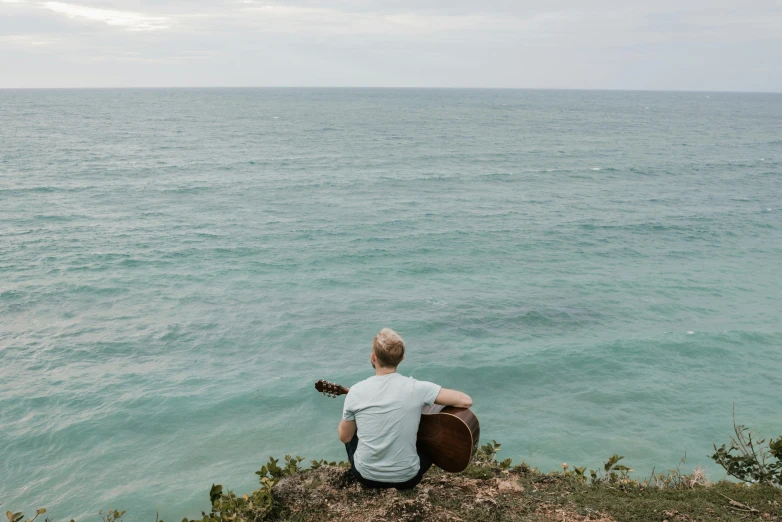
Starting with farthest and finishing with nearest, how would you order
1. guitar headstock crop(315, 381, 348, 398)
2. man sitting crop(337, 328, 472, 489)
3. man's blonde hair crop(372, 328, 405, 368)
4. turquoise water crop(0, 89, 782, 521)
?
turquoise water crop(0, 89, 782, 521), guitar headstock crop(315, 381, 348, 398), man sitting crop(337, 328, 472, 489), man's blonde hair crop(372, 328, 405, 368)

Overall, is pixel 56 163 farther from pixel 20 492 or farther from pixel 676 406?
pixel 676 406

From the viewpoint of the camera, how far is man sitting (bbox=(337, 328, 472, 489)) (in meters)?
5.53

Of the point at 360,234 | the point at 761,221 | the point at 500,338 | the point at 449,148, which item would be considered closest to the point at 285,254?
the point at 360,234

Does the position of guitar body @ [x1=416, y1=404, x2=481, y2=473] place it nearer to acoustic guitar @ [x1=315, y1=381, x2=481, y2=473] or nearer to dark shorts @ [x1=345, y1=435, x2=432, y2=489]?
acoustic guitar @ [x1=315, y1=381, x2=481, y2=473]

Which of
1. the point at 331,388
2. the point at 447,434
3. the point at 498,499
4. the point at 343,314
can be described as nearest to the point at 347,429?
the point at 331,388

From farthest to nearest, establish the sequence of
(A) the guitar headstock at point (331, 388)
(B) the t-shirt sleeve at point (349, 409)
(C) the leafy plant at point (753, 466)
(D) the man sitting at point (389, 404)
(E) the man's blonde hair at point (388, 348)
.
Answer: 1. (C) the leafy plant at point (753, 466)
2. (A) the guitar headstock at point (331, 388)
3. (B) the t-shirt sleeve at point (349, 409)
4. (D) the man sitting at point (389, 404)
5. (E) the man's blonde hair at point (388, 348)

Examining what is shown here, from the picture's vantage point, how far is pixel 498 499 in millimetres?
6410

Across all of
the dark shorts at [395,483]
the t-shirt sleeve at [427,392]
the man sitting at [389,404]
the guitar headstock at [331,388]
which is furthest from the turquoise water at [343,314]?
the t-shirt sleeve at [427,392]

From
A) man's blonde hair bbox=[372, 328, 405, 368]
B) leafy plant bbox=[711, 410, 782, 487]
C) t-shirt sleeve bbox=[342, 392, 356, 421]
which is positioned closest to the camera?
man's blonde hair bbox=[372, 328, 405, 368]

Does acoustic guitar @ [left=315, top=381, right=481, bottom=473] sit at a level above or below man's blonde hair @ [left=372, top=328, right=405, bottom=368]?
below

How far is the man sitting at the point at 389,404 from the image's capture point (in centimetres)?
553

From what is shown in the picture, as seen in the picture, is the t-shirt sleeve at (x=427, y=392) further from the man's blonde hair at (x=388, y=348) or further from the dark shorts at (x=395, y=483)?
the dark shorts at (x=395, y=483)

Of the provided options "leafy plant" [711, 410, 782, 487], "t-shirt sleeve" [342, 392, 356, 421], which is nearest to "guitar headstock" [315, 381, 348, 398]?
"t-shirt sleeve" [342, 392, 356, 421]

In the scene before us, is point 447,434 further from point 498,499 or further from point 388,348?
point 498,499
